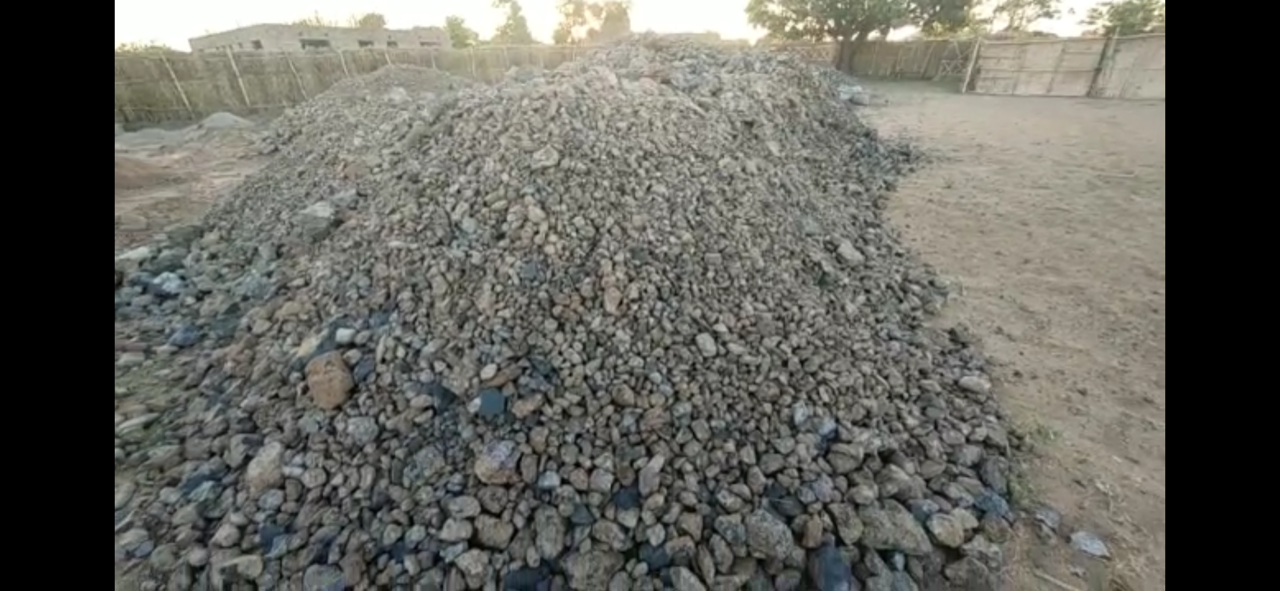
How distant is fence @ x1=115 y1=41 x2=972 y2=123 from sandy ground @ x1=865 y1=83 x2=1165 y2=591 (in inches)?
180

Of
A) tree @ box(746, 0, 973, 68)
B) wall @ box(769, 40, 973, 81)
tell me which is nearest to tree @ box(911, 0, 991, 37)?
tree @ box(746, 0, 973, 68)

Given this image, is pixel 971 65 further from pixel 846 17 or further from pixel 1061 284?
pixel 1061 284

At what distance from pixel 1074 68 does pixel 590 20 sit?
73.9 ft

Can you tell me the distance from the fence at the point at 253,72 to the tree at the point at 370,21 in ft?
21.8

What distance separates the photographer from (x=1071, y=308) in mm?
3266

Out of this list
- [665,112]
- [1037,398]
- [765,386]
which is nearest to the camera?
[765,386]

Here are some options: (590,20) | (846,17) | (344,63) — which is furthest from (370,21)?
(846,17)

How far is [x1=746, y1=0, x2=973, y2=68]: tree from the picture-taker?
15594 millimetres

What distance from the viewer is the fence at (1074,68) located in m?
10.5

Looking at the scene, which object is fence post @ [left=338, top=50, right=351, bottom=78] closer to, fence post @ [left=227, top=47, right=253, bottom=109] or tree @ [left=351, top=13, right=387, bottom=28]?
fence post @ [left=227, top=47, right=253, bottom=109]

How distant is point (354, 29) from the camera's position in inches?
667

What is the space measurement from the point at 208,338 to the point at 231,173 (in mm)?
4800
